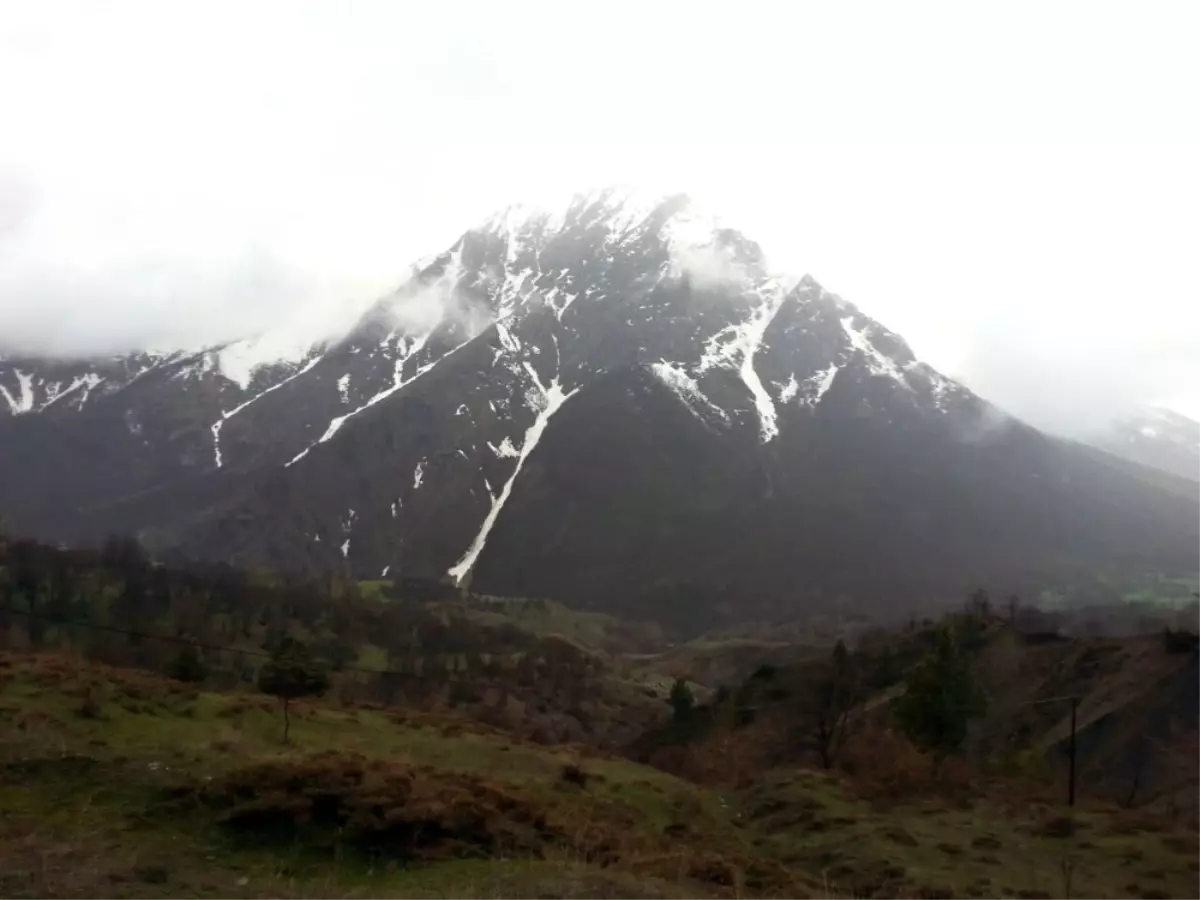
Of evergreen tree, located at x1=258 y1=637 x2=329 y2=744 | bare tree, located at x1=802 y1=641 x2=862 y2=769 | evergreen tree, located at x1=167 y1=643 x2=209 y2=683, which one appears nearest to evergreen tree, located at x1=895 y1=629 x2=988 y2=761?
bare tree, located at x1=802 y1=641 x2=862 y2=769

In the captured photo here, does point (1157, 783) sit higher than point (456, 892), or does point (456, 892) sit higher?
point (456, 892)

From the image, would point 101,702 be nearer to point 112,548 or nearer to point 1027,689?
point 1027,689

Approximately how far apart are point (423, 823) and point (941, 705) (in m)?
36.9

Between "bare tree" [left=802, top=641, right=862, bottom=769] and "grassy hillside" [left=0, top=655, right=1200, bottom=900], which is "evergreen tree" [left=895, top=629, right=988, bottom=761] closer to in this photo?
"grassy hillside" [left=0, top=655, right=1200, bottom=900]

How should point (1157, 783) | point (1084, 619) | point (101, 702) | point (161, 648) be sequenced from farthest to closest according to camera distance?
point (1084, 619)
point (161, 648)
point (1157, 783)
point (101, 702)

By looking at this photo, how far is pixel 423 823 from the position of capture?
62.1 ft

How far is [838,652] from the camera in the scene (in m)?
90.9

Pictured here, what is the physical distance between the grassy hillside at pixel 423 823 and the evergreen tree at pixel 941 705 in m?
10.8

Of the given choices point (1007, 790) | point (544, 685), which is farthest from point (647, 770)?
point (544, 685)

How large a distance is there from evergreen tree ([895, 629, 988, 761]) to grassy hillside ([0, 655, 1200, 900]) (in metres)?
10.8

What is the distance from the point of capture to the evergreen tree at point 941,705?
157 ft

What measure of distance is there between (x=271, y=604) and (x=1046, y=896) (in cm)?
16435

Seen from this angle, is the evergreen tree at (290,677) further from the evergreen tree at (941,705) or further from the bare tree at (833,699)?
the bare tree at (833,699)

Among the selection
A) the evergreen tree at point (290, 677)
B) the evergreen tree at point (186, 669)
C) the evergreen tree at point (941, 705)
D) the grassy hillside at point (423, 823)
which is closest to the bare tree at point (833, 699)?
the evergreen tree at point (941, 705)
